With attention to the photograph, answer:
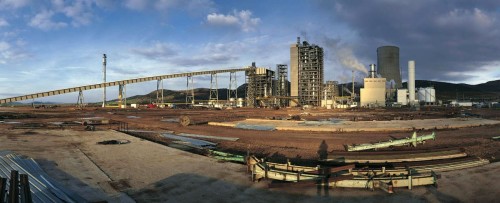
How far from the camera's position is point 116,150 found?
14.3 meters

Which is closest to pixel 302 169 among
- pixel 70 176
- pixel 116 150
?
pixel 70 176

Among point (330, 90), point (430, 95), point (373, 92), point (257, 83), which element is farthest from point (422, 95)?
point (257, 83)

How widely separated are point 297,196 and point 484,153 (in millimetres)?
10786

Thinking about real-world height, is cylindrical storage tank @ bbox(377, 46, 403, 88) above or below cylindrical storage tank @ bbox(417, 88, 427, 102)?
above

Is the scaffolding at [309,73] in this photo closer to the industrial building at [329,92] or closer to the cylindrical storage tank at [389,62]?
the industrial building at [329,92]

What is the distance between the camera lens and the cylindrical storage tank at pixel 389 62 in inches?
4328

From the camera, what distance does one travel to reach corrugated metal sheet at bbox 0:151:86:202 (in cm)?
712

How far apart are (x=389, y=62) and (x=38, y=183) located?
11639 centimetres

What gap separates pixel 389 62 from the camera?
11106 centimetres

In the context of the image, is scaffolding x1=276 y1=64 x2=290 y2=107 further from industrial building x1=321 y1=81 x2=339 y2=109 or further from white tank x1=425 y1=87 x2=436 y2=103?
white tank x1=425 y1=87 x2=436 y2=103

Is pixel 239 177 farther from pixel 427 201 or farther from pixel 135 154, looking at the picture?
pixel 135 154

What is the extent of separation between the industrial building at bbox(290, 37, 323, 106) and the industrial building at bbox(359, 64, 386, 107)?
12306 mm

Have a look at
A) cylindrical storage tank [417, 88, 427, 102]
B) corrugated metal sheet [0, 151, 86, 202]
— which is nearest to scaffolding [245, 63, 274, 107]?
cylindrical storage tank [417, 88, 427, 102]

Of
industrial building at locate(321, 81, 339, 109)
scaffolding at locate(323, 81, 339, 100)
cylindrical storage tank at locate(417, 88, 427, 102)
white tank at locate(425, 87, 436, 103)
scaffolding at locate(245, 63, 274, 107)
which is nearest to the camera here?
industrial building at locate(321, 81, 339, 109)
